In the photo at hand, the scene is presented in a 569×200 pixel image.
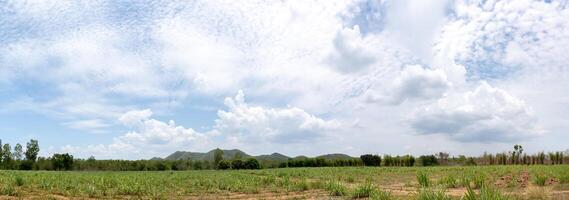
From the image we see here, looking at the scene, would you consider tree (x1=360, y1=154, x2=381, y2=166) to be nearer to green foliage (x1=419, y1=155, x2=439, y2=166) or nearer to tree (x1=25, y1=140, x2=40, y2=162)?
green foliage (x1=419, y1=155, x2=439, y2=166)

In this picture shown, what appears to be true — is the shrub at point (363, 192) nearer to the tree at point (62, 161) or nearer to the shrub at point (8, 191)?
the shrub at point (8, 191)

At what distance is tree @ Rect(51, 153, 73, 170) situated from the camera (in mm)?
66000

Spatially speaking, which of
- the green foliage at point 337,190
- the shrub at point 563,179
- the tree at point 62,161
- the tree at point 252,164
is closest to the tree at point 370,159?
the tree at point 252,164

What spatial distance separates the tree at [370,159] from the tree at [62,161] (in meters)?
41.8

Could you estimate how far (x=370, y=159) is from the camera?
227 ft

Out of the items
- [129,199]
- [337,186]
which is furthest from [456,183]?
[129,199]

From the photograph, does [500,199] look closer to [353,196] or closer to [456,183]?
[353,196]

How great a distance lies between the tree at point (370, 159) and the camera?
6888 cm

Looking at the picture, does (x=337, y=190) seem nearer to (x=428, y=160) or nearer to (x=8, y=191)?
(x=8, y=191)

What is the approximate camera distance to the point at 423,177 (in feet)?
45.0

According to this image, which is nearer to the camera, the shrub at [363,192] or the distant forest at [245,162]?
the shrub at [363,192]

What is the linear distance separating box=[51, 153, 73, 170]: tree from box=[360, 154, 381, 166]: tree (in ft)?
137

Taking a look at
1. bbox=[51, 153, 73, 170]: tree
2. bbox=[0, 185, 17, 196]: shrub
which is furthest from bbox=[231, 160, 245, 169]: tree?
bbox=[0, 185, 17, 196]: shrub

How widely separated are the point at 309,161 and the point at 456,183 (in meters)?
54.7
